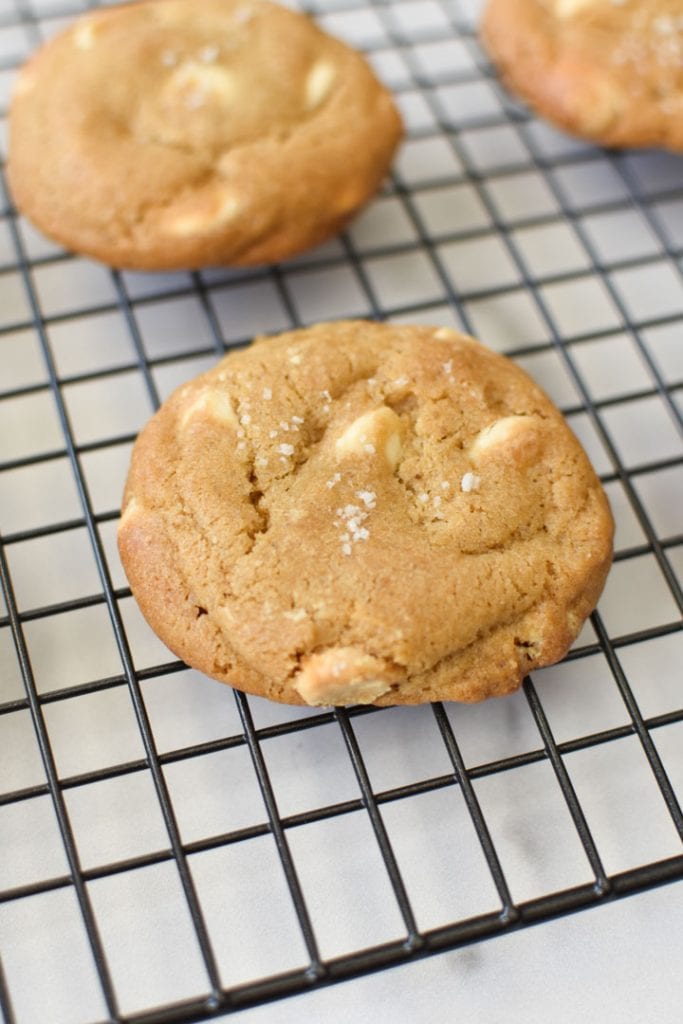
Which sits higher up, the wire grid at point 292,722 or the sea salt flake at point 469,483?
the sea salt flake at point 469,483

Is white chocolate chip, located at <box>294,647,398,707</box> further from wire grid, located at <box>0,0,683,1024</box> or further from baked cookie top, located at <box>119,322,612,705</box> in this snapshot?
wire grid, located at <box>0,0,683,1024</box>

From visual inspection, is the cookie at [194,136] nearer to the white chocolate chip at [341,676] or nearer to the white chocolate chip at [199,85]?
the white chocolate chip at [199,85]

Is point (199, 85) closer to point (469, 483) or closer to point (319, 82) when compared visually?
point (319, 82)

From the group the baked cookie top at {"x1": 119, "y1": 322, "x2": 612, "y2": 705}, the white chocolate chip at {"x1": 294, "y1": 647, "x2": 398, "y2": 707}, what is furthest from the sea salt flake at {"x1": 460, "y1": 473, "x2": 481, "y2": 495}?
the white chocolate chip at {"x1": 294, "y1": 647, "x2": 398, "y2": 707}

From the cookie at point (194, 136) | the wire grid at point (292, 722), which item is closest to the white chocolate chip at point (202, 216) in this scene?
the cookie at point (194, 136)

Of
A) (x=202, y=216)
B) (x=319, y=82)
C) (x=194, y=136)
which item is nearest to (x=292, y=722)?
(x=202, y=216)
